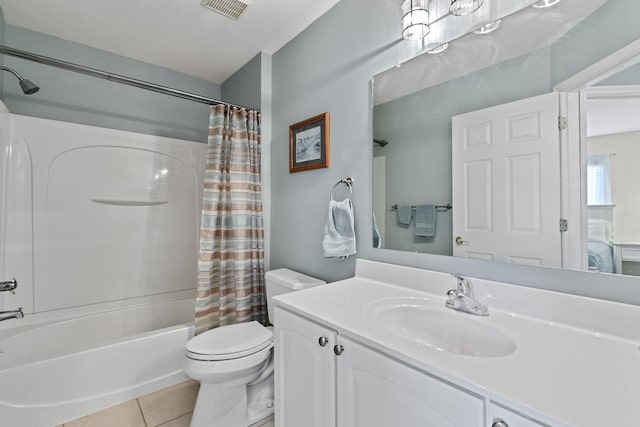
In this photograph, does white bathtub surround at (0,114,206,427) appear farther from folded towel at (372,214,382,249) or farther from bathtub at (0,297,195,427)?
folded towel at (372,214,382,249)

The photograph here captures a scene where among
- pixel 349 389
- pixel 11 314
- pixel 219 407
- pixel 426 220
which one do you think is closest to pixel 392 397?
pixel 349 389

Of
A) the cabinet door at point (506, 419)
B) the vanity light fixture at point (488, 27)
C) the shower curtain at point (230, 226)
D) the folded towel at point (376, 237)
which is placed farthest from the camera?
the shower curtain at point (230, 226)

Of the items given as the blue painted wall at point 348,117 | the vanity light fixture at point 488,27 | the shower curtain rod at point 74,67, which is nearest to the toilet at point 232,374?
the blue painted wall at point 348,117

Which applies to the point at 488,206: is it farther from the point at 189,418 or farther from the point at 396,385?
the point at 189,418

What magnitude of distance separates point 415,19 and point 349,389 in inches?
58.4

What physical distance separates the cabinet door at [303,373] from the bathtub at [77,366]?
3.40 feet

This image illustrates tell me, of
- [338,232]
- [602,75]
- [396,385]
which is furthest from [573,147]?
[338,232]

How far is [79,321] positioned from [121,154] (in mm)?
1264

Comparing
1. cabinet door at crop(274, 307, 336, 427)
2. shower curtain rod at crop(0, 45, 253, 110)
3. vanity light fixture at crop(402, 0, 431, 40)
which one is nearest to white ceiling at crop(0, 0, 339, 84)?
shower curtain rod at crop(0, 45, 253, 110)

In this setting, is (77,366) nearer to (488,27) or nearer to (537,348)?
(537,348)

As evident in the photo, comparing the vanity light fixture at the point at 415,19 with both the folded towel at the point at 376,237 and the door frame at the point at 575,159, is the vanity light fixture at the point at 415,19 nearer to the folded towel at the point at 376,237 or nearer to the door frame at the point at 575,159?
the door frame at the point at 575,159

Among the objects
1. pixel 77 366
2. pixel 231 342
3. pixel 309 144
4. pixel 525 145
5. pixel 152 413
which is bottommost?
pixel 152 413

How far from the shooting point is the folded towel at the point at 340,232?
4.93 ft

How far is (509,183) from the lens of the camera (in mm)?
1004
